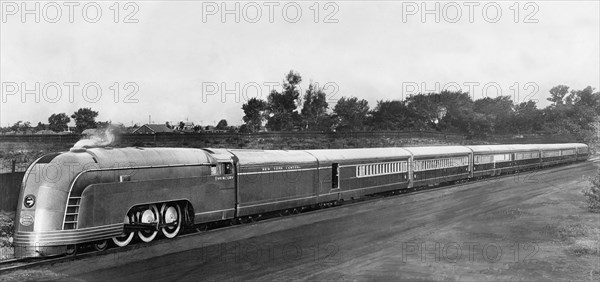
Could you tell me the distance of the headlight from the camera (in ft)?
37.2

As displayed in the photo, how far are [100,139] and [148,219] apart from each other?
3120mm

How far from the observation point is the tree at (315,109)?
277ft

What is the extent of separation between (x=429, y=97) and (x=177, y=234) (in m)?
93.2

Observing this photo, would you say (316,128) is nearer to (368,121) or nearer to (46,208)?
(368,121)

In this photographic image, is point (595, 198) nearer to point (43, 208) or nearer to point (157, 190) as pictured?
point (157, 190)

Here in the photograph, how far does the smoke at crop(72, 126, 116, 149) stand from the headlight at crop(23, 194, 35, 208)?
2477 millimetres

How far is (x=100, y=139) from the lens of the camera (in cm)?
1425

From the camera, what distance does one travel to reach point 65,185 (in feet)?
37.4

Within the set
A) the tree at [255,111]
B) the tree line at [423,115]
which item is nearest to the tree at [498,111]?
the tree line at [423,115]

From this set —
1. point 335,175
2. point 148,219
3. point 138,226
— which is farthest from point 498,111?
point 138,226

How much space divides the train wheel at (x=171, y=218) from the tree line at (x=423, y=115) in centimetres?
6174

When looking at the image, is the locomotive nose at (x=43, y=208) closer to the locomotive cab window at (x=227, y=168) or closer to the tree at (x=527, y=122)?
the locomotive cab window at (x=227, y=168)

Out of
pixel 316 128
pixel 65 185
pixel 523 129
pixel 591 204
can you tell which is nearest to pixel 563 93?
pixel 523 129

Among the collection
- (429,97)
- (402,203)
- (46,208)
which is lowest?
(402,203)
